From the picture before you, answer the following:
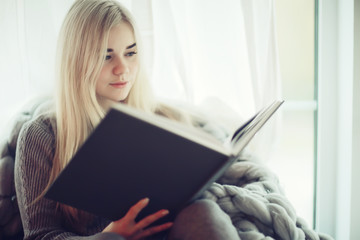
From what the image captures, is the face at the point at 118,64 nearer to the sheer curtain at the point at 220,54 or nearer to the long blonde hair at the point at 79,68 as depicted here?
the long blonde hair at the point at 79,68

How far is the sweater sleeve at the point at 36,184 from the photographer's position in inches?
32.5

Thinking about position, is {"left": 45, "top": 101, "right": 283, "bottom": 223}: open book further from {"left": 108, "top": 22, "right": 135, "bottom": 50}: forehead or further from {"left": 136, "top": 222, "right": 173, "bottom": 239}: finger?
{"left": 108, "top": 22, "right": 135, "bottom": 50}: forehead

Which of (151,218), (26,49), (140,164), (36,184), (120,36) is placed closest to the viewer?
(140,164)

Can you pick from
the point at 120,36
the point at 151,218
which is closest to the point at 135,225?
the point at 151,218

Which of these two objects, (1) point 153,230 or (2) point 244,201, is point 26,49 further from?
(2) point 244,201

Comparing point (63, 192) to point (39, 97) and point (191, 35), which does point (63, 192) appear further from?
point (191, 35)

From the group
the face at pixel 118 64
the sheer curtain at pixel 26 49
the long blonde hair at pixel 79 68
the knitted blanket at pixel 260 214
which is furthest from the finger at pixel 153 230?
the sheer curtain at pixel 26 49

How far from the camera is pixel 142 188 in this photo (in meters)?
0.67

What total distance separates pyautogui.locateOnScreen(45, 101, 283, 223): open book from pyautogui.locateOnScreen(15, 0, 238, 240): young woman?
0.13 metres

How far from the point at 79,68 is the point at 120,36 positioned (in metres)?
0.15

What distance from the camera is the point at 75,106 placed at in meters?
0.98

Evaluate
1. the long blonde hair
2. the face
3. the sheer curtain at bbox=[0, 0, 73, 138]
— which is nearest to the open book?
the long blonde hair

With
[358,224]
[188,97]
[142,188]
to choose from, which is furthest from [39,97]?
[358,224]

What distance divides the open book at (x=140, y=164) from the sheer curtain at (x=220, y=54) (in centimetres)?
52
